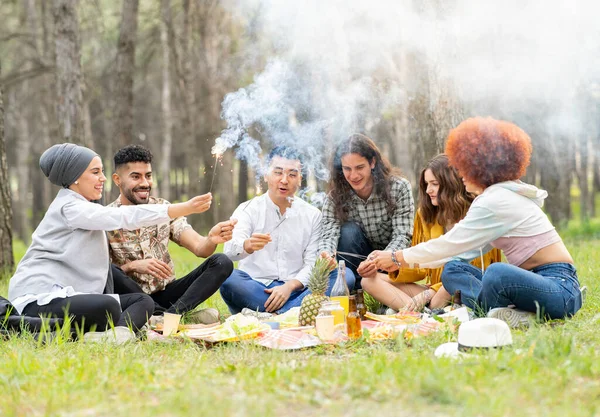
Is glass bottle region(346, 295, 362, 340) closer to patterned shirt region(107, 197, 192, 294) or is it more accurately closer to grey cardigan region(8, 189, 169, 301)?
grey cardigan region(8, 189, 169, 301)

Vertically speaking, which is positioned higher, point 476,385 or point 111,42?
point 111,42

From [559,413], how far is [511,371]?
532 millimetres

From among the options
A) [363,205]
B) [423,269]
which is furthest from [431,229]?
[363,205]

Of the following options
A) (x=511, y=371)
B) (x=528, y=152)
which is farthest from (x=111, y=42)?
(x=511, y=371)

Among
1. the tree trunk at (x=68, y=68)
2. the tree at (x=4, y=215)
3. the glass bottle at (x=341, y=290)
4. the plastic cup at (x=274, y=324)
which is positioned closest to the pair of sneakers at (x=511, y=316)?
the glass bottle at (x=341, y=290)

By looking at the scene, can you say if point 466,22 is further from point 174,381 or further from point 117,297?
point 174,381

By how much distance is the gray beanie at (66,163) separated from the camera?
4707mm

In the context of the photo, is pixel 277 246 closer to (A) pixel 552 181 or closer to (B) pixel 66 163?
(B) pixel 66 163

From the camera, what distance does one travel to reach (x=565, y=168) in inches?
628

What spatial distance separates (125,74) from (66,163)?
23.9 ft

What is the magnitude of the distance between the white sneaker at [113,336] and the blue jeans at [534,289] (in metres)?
2.24

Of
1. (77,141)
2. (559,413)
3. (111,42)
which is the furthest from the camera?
(111,42)

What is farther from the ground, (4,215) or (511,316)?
(4,215)

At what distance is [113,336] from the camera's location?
4.31 metres
